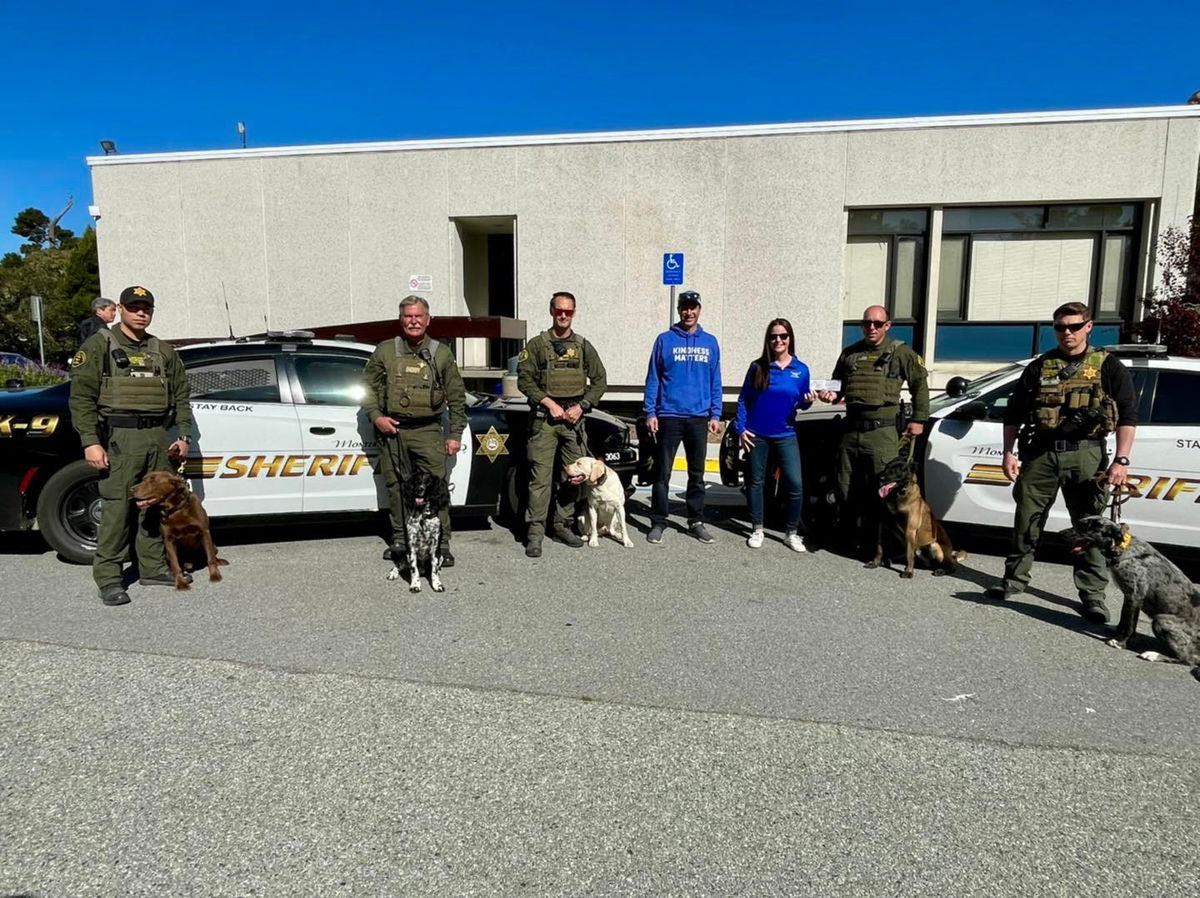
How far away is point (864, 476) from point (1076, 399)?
4.90ft

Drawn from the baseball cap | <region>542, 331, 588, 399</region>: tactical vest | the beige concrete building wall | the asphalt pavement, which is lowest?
the asphalt pavement

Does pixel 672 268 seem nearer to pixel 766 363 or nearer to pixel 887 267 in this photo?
pixel 766 363

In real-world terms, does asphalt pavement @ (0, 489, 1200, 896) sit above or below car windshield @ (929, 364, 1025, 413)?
below

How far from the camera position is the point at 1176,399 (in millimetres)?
5043

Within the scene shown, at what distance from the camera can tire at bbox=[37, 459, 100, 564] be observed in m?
5.09

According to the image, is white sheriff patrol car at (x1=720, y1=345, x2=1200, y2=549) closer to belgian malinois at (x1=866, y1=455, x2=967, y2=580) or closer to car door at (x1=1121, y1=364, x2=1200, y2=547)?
car door at (x1=1121, y1=364, x2=1200, y2=547)

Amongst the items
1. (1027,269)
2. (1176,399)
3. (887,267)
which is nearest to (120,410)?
(1176,399)

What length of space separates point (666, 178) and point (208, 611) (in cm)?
1067

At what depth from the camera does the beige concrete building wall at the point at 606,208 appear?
11906 millimetres

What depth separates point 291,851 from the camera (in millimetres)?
2281

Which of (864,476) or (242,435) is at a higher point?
(242,435)

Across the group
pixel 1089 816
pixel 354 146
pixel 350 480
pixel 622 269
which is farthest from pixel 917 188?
pixel 1089 816

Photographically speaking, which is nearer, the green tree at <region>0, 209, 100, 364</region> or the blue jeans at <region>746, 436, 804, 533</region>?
the blue jeans at <region>746, 436, 804, 533</region>

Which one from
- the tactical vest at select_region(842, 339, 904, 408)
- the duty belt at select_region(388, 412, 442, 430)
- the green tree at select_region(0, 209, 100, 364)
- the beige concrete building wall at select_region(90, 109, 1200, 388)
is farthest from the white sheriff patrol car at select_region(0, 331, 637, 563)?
the green tree at select_region(0, 209, 100, 364)
